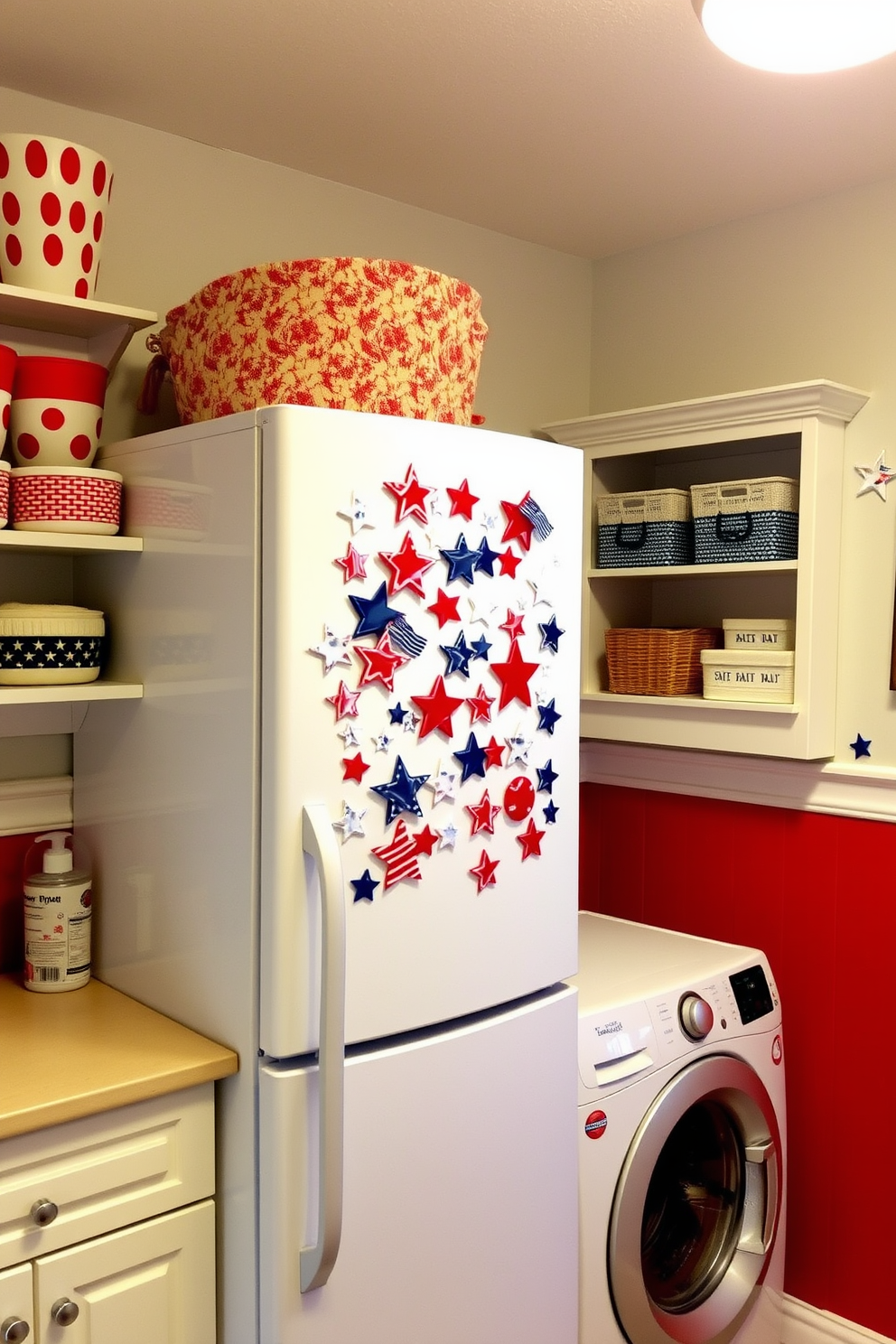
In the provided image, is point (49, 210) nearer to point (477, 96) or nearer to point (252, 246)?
point (252, 246)

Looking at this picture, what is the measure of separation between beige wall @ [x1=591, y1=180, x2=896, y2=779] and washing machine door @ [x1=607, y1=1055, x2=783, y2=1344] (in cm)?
75

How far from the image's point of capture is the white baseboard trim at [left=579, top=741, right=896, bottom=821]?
8.07 ft

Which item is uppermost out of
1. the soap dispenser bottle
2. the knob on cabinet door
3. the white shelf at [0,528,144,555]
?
the white shelf at [0,528,144,555]

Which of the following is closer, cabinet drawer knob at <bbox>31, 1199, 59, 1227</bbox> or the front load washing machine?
cabinet drawer knob at <bbox>31, 1199, 59, 1227</bbox>

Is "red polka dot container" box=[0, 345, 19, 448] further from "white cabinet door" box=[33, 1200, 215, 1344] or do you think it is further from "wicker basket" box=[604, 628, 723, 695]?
"wicker basket" box=[604, 628, 723, 695]

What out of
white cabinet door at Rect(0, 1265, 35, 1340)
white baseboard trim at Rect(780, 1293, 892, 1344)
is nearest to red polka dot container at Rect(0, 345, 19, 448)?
white cabinet door at Rect(0, 1265, 35, 1340)

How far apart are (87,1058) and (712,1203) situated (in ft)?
4.37

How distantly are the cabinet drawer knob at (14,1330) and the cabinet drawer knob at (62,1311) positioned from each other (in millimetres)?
34

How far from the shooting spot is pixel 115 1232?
1.62 metres

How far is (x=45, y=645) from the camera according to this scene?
1854 mm

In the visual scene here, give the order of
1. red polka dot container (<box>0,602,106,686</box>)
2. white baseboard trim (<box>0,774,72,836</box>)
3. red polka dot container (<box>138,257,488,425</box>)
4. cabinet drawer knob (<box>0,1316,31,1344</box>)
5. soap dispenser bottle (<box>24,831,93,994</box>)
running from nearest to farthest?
cabinet drawer knob (<box>0,1316,31,1344</box>)
red polka dot container (<box>138,257,488,425</box>)
red polka dot container (<box>0,602,106,686</box>)
soap dispenser bottle (<box>24,831,93,994</box>)
white baseboard trim (<box>0,774,72,836</box>)

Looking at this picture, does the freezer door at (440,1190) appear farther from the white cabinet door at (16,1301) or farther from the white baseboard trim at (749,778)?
the white baseboard trim at (749,778)

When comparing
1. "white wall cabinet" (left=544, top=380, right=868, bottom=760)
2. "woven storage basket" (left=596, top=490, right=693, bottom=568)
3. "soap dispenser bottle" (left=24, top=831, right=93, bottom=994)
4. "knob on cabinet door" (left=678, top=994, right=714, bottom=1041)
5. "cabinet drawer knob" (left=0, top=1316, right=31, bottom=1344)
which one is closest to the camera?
"cabinet drawer knob" (left=0, top=1316, right=31, bottom=1344)

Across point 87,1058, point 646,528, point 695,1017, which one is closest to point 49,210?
point 87,1058
